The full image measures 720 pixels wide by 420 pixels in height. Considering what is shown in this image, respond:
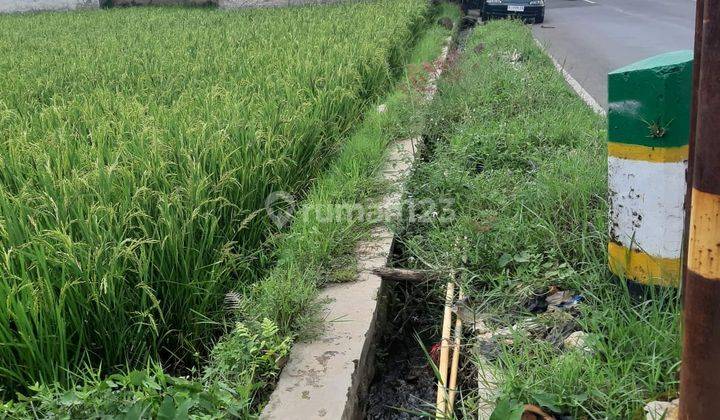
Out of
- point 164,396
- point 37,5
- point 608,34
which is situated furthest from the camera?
point 37,5

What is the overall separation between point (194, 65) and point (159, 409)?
15.2 ft

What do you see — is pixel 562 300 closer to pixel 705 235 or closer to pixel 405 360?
pixel 405 360

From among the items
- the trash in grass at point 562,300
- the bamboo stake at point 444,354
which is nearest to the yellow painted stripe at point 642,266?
the trash in grass at point 562,300

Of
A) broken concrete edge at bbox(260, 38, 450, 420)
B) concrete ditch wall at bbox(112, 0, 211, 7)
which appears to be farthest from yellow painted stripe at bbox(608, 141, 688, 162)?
concrete ditch wall at bbox(112, 0, 211, 7)

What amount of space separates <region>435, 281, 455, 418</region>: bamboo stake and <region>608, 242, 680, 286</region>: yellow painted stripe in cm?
58

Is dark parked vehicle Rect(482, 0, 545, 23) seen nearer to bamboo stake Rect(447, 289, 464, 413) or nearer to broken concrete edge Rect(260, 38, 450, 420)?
broken concrete edge Rect(260, 38, 450, 420)

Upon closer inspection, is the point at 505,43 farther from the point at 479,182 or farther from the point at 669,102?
the point at 669,102

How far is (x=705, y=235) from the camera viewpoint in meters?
1.32

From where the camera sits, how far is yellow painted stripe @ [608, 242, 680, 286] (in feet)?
6.90

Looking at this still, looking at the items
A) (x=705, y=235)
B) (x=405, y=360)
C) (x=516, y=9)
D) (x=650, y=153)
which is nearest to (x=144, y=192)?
(x=405, y=360)

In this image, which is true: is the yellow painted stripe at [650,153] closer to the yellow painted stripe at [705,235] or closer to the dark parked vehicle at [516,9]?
the yellow painted stripe at [705,235]

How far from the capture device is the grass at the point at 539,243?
1.82 metres

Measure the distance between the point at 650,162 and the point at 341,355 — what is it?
112 centimetres

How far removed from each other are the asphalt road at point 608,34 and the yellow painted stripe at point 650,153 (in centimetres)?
391
